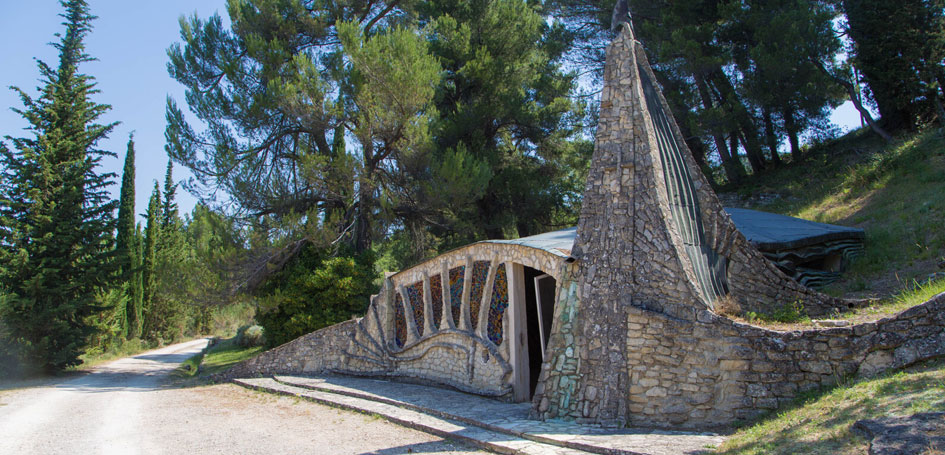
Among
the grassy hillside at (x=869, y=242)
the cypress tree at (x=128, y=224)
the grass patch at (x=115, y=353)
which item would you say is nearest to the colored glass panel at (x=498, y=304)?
the grassy hillside at (x=869, y=242)

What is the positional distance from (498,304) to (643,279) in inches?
108

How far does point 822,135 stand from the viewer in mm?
18750

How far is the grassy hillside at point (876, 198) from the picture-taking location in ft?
31.3

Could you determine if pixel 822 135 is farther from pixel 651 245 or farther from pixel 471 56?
pixel 651 245

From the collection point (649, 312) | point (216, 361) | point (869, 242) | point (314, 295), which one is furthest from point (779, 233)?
point (216, 361)

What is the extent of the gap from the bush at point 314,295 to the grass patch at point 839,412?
34.6ft

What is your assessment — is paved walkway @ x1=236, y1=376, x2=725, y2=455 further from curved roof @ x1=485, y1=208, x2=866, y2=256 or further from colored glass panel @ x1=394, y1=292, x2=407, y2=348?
curved roof @ x1=485, y1=208, x2=866, y2=256

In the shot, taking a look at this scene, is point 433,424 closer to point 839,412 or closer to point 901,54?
point 839,412

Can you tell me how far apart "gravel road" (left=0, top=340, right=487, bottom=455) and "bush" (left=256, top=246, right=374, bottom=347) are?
2228 mm

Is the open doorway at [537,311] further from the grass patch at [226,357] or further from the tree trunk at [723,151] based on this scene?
the tree trunk at [723,151]

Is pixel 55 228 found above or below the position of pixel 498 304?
above

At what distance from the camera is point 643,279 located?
21.2 ft

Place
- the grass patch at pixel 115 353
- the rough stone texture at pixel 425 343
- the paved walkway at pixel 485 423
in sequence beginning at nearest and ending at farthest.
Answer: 1. the paved walkway at pixel 485 423
2. the rough stone texture at pixel 425 343
3. the grass patch at pixel 115 353

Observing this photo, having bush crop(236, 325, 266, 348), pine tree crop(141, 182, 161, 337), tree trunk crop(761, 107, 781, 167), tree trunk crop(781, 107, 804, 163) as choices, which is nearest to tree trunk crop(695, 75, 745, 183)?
tree trunk crop(761, 107, 781, 167)
